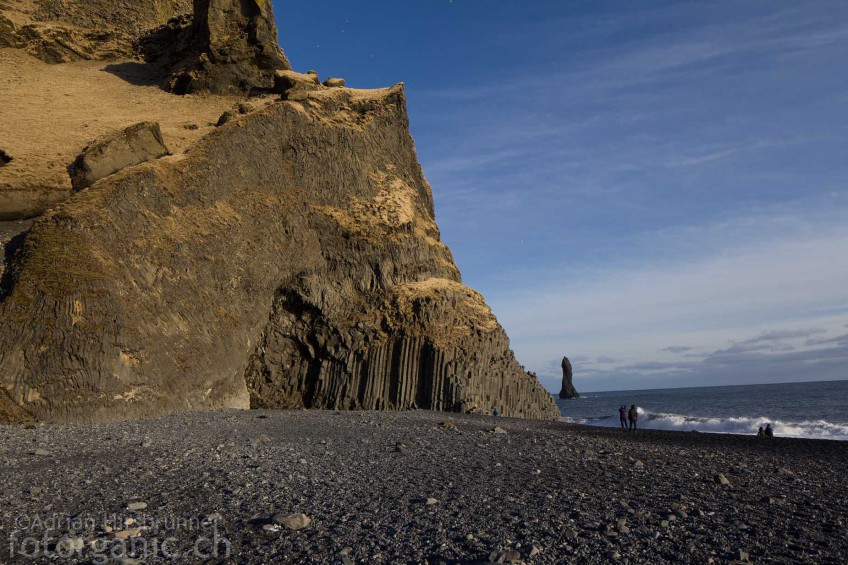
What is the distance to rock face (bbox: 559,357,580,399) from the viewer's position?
155m

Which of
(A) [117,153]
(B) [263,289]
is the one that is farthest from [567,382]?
A: (A) [117,153]

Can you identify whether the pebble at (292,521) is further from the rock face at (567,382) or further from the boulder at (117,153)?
the rock face at (567,382)

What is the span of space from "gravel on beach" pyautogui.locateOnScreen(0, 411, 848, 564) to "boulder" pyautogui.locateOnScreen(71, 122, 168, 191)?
13969 mm

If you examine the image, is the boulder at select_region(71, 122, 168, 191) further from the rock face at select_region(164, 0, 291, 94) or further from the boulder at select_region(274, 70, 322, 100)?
the rock face at select_region(164, 0, 291, 94)

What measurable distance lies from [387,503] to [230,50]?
144ft

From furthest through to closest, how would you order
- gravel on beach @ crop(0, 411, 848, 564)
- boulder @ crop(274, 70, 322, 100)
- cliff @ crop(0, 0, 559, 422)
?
boulder @ crop(274, 70, 322, 100), cliff @ crop(0, 0, 559, 422), gravel on beach @ crop(0, 411, 848, 564)

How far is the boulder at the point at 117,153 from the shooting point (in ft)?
86.9

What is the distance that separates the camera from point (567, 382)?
165750 millimetres

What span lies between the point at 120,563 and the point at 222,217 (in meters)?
23.6

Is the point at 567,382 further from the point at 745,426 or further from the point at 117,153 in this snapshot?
the point at 117,153

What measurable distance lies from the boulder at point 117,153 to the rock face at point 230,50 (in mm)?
16693

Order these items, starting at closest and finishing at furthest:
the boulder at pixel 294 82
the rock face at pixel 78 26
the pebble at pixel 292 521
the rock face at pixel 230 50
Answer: the pebble at pixel 292 521 < the boulder at pixel 294 82 < the rock face at pixel 230 50 < the rock face at pixel 78 26

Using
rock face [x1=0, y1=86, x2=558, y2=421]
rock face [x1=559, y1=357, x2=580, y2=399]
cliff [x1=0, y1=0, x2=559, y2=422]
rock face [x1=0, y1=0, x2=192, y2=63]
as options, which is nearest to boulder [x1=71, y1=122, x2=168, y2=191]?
cliff [x1=0, y1=0, x2=559, y2=422]

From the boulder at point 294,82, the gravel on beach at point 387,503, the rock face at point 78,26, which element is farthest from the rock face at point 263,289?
the rock face at point 78,26
